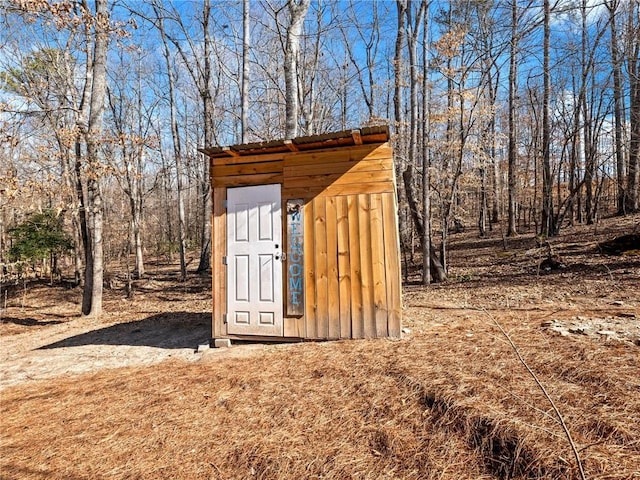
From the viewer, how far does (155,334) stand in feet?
20.0

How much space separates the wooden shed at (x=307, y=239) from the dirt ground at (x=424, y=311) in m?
0.58

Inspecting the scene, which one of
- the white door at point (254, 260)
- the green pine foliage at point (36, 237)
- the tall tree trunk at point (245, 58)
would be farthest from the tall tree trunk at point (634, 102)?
the green pine foliage at point (36, 237)

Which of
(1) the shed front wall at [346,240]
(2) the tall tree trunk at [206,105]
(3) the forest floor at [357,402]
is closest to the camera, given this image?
(3) the forest floor at [357,402]

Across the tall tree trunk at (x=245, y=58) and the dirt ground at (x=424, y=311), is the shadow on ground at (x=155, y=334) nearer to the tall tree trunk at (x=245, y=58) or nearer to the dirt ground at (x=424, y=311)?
the dirt ground at (x=424, y=311)

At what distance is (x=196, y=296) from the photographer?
9.69 m

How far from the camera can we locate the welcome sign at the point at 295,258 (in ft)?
15.4

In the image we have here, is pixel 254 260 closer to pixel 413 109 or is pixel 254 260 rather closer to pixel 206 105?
pixel 413 109

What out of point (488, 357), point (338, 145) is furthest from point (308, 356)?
point (338, 145)

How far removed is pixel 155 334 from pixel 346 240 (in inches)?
153

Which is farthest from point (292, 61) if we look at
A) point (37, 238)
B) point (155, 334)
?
point (37, 238)

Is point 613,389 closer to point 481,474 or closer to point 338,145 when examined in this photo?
point 481,474

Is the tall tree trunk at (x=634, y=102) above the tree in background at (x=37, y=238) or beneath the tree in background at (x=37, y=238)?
above

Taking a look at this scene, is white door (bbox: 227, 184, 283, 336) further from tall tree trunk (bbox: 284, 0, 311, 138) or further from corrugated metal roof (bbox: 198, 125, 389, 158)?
tall tree trunk (bbox: 284, 0, 311, 138)

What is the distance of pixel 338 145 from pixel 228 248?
2.09 m
